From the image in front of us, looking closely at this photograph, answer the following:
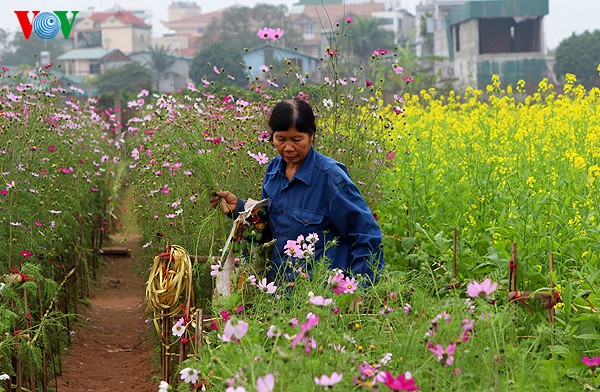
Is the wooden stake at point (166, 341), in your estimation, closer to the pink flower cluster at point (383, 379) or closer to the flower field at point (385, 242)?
the flower field at point (385, 242)

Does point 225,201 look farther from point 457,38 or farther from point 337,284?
point 457,38

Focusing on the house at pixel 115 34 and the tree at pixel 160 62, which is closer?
the tree at pixel 160 62

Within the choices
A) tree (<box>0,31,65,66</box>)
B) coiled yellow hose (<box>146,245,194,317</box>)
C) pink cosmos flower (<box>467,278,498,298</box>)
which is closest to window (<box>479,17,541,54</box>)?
tree (<box>0,31,65,66</box>)

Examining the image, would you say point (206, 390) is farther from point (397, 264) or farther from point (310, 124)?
point (397, 264)

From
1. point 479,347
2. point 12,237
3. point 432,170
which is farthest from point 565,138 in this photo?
point 479,347

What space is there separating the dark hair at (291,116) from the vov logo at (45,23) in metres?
6.61

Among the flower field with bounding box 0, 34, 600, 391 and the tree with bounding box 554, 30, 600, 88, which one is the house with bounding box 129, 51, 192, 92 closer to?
the tree with bounding box 554, 30, 600, 88

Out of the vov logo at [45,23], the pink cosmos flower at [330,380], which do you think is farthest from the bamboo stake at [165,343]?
the vov logo at [45,23]

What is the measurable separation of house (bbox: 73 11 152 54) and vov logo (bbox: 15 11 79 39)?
90.6 meters

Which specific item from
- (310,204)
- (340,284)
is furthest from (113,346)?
(340,284)

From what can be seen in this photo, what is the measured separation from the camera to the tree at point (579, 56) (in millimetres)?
53131

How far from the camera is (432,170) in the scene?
6344mm

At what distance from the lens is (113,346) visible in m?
6.86

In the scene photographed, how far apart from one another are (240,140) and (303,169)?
2.13 m
